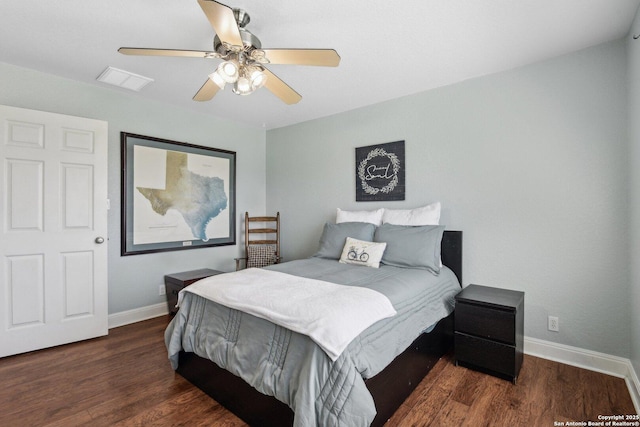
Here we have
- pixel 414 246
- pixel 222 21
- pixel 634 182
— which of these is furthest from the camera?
pixel 414 246

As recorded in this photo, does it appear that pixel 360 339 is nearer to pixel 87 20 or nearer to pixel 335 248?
pixel 335 248

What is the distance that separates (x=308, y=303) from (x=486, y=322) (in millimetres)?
1444

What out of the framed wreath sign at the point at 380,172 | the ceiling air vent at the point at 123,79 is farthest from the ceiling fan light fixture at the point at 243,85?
the framed wreath sign at the point at 380,172

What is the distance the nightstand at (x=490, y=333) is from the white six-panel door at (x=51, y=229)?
128 inches

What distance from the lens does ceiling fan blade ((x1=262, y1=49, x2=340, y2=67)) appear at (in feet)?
5.72

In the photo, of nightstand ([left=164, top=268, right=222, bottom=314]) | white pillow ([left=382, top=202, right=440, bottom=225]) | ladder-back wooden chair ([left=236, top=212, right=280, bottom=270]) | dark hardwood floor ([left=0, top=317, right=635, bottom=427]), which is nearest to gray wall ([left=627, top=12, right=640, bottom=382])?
dark hardwood floor ([left=0, top=317, right=635, bottom=427])

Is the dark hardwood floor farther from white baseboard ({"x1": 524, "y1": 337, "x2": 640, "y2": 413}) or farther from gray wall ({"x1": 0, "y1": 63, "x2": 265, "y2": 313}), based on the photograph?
gray wall ({"x1": 0, "y1": 63, "x2": 265, "y2": 313})

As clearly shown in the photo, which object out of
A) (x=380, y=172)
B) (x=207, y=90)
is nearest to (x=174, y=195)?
(x=207, y=90)

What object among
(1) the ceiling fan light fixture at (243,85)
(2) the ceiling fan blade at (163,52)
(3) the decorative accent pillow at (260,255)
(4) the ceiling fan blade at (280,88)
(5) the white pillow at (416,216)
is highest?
(2) the ceiling fan blade at (163,52)

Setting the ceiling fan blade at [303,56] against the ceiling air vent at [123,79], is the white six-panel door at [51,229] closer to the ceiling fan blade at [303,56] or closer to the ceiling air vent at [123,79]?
the ceiling air vent at [123,79]

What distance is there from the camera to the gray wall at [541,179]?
2.23 m

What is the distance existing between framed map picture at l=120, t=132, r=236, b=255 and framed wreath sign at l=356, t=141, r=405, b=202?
1798 mm

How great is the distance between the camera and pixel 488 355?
7.29ft

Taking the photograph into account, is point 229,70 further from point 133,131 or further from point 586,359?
point 586,359
